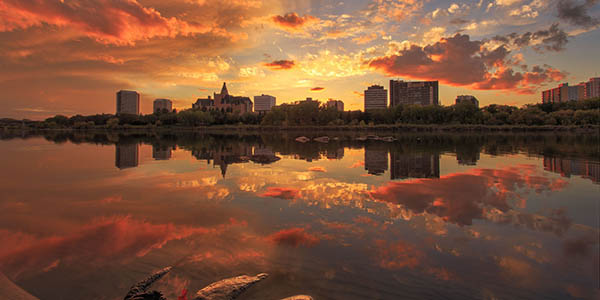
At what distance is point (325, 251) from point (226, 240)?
2535 millimetres

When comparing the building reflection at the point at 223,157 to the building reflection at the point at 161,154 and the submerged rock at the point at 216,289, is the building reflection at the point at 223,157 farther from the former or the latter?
the submerged rock at the point at 216,289

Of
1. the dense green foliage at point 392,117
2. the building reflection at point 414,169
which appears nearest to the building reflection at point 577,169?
the building reflection at point 414,169

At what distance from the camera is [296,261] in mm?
6152

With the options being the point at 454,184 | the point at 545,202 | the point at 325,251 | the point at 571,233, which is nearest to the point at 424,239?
the point at 325,251

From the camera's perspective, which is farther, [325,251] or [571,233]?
[571,233]

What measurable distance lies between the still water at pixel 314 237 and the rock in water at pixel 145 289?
0.62 ft

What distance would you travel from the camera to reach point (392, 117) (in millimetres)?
124625

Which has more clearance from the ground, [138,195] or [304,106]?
[304,106]

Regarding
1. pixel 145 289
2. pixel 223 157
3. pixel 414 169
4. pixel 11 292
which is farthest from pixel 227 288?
pixel 223 157

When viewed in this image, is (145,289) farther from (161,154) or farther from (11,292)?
(161,154)

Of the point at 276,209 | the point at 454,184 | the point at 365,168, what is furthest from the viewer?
the point at 365,168

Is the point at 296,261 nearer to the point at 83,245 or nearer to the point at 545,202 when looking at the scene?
the point at 83,245

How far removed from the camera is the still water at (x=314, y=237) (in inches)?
210

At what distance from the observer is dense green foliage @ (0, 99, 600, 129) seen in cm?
9900
